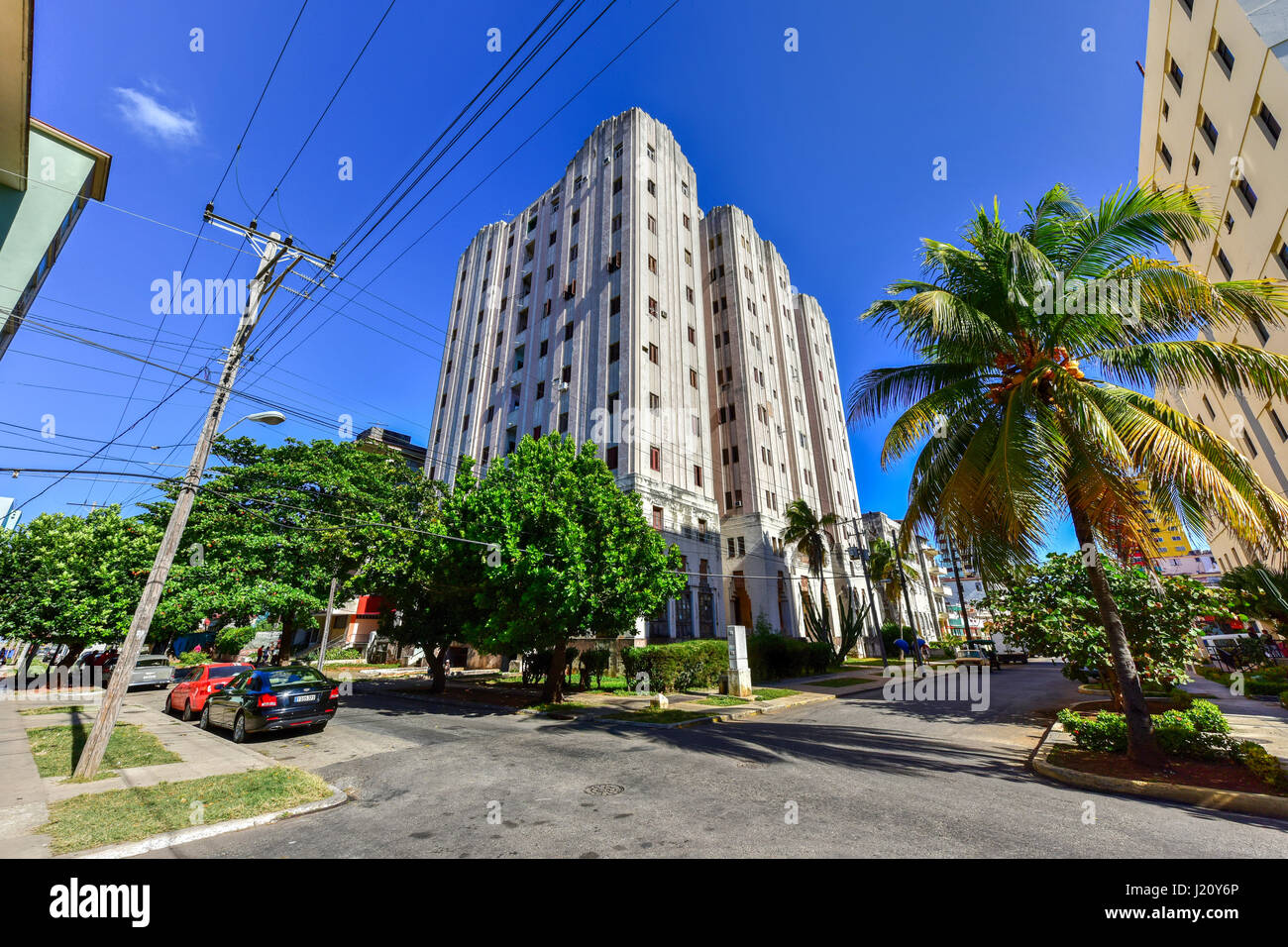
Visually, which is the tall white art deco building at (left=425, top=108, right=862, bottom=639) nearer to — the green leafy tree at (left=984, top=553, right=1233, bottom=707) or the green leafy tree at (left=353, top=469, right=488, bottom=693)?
the green leafy tree at (left=353, top=469, right=488, bottom=693)

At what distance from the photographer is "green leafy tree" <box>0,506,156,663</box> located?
19.0 metres

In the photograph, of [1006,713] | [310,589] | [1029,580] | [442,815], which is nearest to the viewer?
[442,815]

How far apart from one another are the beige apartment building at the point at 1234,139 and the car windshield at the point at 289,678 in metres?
20.2

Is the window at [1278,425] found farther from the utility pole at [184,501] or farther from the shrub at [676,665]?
the utility pole at [184,501]

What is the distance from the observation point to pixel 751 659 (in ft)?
80.6

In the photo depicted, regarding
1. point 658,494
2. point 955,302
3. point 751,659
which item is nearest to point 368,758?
point 955,302

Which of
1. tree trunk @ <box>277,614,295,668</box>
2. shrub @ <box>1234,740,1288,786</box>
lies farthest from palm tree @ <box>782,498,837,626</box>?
tree trunk @ <box>277,614,295,668</box>

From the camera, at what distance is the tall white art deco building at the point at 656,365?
105 ft

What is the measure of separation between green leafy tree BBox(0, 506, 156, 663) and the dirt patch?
30.9 meters

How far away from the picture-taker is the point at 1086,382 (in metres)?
9.30

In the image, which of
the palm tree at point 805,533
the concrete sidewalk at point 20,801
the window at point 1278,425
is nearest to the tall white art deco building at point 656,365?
the palm tree at point 805,533

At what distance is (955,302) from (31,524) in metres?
33.7

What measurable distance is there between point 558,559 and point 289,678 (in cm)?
722
